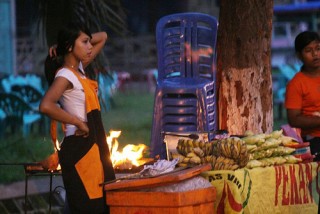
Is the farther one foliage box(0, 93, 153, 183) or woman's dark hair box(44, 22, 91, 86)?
foliage box(0, 93, 153, 183)

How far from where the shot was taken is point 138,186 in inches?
238

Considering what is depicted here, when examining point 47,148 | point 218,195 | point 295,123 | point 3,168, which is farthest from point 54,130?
point 47,148

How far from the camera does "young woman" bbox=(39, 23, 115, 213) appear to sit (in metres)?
5.93

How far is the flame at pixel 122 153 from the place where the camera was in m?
7.03

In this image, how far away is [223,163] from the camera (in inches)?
261

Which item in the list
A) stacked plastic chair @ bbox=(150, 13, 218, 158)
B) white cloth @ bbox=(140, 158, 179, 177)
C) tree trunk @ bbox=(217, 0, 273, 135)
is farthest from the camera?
stacked plastic chair @ bbox=(150, 13, 218, 158)

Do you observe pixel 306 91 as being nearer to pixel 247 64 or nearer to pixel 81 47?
pixel 247 64

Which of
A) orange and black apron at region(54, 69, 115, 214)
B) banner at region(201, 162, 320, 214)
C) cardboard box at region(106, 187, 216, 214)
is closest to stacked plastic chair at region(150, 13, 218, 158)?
banner at region(201, 162, 320, 214)

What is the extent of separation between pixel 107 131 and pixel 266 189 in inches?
428

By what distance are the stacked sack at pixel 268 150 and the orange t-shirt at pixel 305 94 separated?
0.37m

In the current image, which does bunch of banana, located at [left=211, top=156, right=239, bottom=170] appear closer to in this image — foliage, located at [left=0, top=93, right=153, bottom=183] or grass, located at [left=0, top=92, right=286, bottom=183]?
foliage, located at [left=0, top=93, right=153, bottom=183]

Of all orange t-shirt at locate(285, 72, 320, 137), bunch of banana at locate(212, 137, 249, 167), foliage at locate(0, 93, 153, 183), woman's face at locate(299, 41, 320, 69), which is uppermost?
woman's face at locate(299, 41, 320, 69)

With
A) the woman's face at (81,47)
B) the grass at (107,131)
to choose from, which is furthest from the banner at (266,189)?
the grass at (107,131)

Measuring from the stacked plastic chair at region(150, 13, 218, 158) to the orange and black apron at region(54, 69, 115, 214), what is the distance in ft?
7.37
